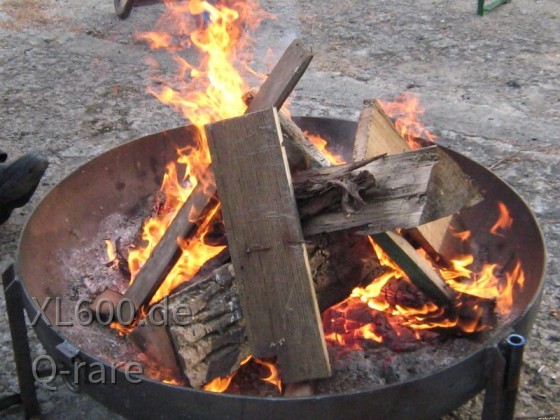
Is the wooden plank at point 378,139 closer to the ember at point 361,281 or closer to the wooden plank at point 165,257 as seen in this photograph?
the ember at point 361,281

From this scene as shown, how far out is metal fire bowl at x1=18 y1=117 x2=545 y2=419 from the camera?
1.61m

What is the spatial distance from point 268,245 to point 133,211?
0.99 metres

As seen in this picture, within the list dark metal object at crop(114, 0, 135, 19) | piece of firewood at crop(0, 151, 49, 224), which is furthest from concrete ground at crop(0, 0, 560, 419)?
piece of firewood at crop(0, 151, 49, 224)

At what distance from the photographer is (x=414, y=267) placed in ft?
6.76

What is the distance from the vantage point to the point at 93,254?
2512 millimetres

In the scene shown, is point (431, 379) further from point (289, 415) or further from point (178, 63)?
point (178, 63)

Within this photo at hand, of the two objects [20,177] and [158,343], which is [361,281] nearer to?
[158,343]

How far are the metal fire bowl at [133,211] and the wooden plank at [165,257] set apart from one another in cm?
22

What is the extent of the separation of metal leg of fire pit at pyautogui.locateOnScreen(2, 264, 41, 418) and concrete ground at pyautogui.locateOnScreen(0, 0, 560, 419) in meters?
0.15

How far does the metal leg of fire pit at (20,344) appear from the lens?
6.61ft

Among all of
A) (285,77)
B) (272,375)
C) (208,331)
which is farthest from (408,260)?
(285,77)

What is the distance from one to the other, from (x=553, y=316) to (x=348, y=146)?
3.58 ft

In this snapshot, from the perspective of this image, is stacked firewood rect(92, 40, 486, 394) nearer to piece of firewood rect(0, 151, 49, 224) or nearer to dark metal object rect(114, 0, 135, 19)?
piece of firewood rect(0, 151, 49, 224)

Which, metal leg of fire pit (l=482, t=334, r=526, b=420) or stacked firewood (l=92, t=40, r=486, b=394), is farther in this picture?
stacked firewood (l=92, t=40, r=486, b=394)
